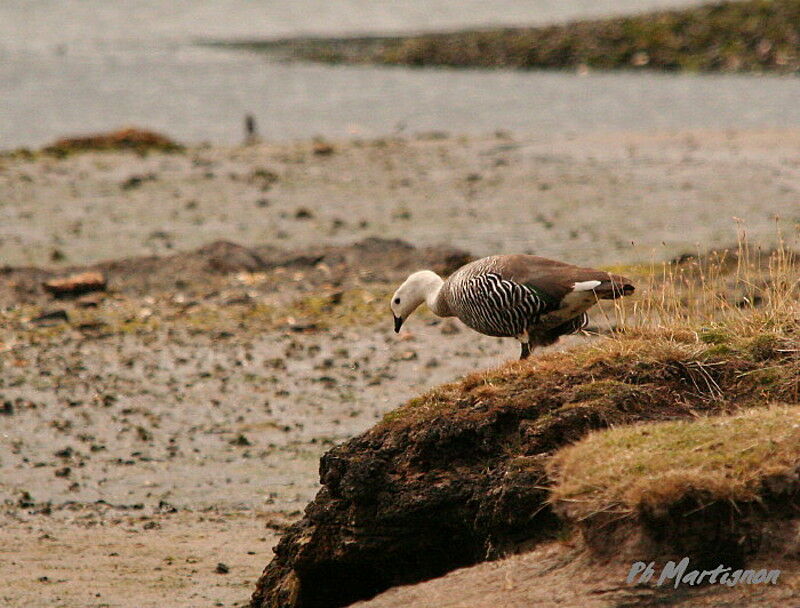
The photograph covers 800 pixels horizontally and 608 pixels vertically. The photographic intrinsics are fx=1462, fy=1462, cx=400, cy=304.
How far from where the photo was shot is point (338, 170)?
24.1 meters

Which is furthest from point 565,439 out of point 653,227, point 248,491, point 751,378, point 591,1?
point 591,1

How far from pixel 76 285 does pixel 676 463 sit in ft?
34.8

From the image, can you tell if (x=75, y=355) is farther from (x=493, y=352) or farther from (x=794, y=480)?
(x=794, y=480)

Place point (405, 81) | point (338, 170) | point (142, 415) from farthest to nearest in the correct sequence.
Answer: point (405, 81), point (338, 170), point (142, 415)

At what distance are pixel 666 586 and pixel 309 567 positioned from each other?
2266mm

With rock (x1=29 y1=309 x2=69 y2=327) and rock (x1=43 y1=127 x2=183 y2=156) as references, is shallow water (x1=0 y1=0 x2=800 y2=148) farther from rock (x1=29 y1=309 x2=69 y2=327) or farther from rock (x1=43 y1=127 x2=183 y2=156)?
rock (x1=29 y1=309 x2=69 y2=327)

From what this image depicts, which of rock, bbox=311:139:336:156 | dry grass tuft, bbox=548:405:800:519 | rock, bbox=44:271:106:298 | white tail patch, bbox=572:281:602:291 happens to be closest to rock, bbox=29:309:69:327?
rock, bbox=44:271:106:298

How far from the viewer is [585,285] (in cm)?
952

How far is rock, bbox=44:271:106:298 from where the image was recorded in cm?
1594

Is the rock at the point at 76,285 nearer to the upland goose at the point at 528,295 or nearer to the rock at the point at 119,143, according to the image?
the upland goose at the point at 528,295

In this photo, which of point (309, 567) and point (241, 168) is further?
point (241, 168)

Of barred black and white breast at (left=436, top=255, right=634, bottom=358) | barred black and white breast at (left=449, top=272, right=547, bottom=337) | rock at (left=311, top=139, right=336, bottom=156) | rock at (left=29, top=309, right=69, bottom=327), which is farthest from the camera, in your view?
rock at (left=311, top=139, right=336, bottom=156)
